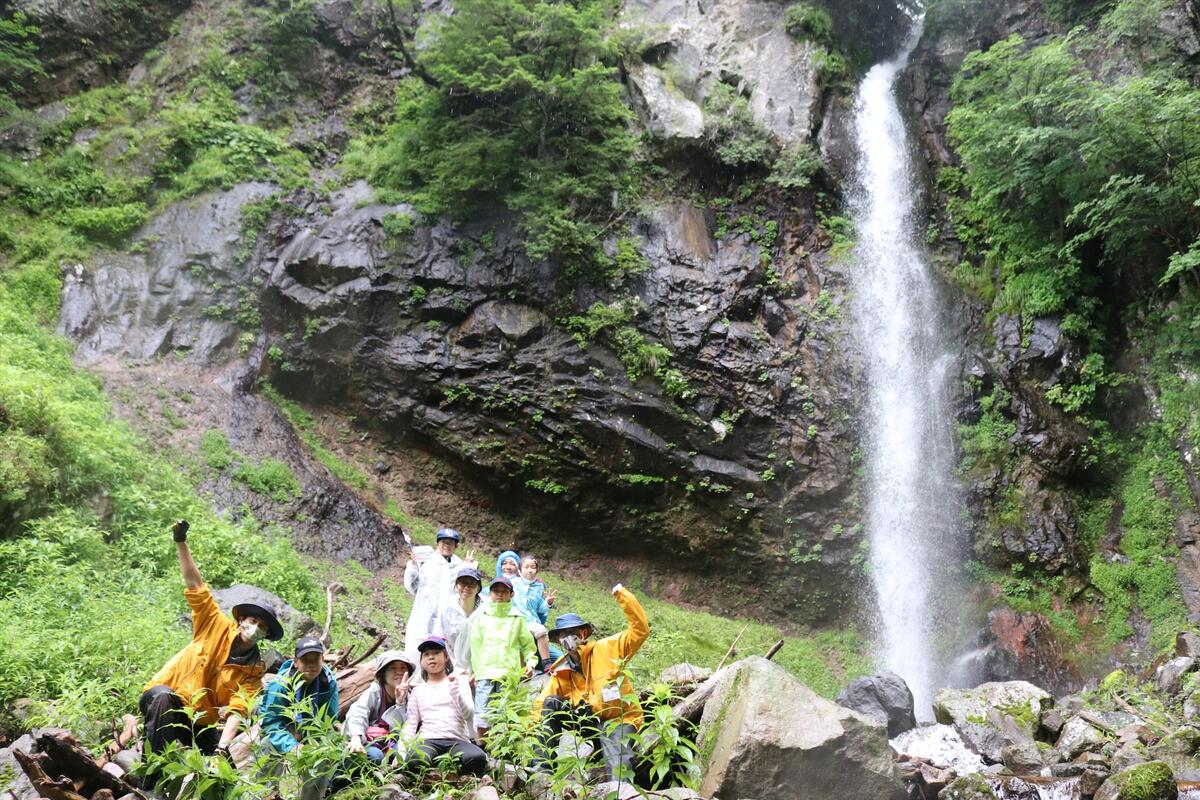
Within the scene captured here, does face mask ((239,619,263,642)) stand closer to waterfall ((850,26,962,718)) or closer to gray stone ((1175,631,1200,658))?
waterfall ((850,26,962,718))

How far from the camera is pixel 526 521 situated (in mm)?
14344

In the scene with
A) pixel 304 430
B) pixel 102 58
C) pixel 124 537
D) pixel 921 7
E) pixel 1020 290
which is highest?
pixel 921 7

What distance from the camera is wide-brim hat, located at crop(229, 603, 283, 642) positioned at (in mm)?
4754

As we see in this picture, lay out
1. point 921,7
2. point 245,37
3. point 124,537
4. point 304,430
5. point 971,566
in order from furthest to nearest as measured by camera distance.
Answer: point 921,7 → point 245,37 → point 304,430 → point 971,566 → point 124,537

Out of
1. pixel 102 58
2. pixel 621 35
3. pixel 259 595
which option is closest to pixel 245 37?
pixel 102 58

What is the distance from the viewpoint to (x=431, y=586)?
669cm

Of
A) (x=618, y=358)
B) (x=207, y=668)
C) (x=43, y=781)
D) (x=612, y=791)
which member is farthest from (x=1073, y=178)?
(x=43, y=781)

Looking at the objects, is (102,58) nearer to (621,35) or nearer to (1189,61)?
(621,35)

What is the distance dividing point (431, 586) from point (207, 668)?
2186 millimetres

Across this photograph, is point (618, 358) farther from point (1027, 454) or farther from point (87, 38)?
point (87, 38)

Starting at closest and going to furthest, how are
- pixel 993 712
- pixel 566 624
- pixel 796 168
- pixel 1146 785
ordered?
pixel 566 624, pixel 1146 785, pixel 993 712, pixel 796 168

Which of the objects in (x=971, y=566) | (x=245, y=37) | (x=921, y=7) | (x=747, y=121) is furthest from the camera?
(x=921, y=7)

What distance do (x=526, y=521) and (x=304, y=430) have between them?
4.60 metres

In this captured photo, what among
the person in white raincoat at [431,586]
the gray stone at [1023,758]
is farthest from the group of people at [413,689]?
the gray stone at [1023,758]
